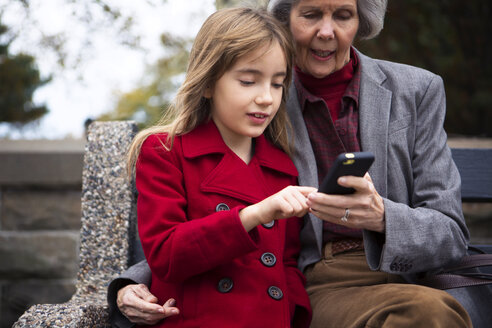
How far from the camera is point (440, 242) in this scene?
2.19 metres

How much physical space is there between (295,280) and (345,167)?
74cm

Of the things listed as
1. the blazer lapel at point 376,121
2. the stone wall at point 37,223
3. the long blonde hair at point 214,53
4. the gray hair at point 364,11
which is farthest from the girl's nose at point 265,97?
the stone wall at point 37,223

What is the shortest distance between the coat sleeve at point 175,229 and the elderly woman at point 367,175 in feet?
0.69

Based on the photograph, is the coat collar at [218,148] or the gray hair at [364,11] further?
the gray hair at [364,11]

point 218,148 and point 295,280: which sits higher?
point 218,148

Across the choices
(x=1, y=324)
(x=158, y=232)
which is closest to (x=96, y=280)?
(x=158, y=232)

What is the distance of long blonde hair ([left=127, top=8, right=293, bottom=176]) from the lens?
7.41 feet

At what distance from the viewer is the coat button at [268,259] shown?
2178 millimetres

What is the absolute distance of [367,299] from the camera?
2168 millimetres

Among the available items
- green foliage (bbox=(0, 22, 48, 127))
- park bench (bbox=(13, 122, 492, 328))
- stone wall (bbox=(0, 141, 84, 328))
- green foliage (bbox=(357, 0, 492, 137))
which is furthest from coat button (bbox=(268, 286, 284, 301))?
green foliage (bbox=(0, 22, 48, 127))

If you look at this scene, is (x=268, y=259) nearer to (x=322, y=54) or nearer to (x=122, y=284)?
(x=122, y=284)

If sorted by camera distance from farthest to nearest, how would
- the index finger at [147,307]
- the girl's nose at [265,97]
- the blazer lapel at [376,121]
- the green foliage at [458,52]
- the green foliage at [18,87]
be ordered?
the green foliage at [18,87]
the green foliage at [458,52]
the blazer lapel at [376,121]
the girl's nose at [265,97]
the index finger at [147,307]

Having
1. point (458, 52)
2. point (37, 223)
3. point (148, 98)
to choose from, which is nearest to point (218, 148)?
point (37, 223)

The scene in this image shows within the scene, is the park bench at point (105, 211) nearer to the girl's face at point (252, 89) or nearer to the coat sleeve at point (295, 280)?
the girl's face at point (252, 89)
